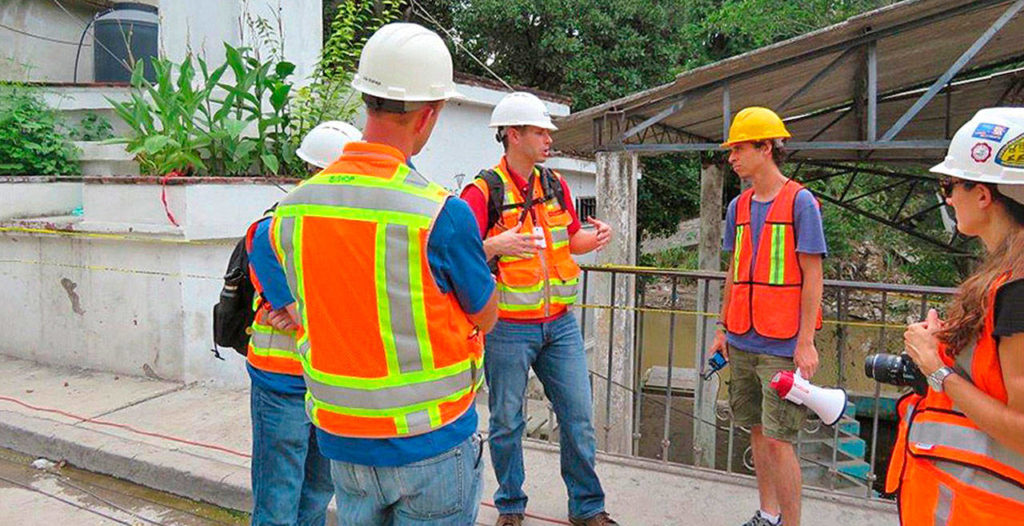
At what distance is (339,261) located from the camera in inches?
67.6

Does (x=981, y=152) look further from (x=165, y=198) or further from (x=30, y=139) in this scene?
(x=30, y=139)

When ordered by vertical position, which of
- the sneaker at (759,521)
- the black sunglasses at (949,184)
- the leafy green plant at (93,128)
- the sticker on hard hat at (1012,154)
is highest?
the leafy green plant at (93,128)

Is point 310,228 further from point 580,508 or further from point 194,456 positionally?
point 194,456

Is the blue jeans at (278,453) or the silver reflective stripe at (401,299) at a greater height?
the silver reflective stripe at (401,299)

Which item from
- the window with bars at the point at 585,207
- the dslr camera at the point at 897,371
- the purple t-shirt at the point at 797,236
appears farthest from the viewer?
the window with bars at the point at 585,207

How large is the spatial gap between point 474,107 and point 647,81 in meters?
7.53

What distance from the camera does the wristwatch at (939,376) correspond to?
1.78m

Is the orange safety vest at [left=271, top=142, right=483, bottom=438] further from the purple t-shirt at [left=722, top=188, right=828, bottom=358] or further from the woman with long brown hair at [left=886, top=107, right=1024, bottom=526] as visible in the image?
the purple t-shirt at [left=722, top=188, right=828, bottom=358]

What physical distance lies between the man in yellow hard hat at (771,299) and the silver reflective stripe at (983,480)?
4.15ft

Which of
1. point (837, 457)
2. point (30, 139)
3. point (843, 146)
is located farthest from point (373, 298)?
point (837, 457)

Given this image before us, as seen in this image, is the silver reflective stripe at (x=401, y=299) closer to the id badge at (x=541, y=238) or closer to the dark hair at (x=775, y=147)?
the id badge at (x=541, y=238)

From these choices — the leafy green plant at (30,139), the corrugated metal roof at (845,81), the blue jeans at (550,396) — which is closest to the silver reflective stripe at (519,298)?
the blue jeans at (550,396)

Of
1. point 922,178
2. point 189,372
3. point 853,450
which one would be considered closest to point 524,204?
point 189,372

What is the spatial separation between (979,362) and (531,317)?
178 centimetres
